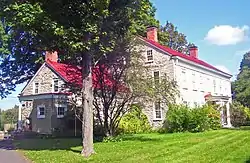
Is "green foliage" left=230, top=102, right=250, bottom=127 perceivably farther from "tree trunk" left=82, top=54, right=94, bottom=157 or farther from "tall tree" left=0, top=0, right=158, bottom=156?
"tree trunk" left=82, top=54, right=94, bottom=157

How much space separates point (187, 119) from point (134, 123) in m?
5.54

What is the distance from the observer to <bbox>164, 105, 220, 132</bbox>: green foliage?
2688cm

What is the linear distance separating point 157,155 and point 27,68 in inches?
1340

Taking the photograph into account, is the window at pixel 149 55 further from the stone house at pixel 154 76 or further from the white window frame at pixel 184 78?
the white window frame at pixel 184 78

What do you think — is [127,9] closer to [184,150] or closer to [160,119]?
[184,150]

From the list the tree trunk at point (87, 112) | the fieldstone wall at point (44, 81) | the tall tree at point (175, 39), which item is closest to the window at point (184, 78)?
the fieldstone wall at point (44, 81)

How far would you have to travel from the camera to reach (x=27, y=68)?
45.1 m

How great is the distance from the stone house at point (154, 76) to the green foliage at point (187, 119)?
9.57 feet

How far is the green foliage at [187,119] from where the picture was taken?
2688cm

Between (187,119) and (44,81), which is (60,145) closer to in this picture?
(187,119)

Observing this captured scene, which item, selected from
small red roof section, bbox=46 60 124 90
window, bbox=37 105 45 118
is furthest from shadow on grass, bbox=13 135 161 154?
window, bbox=37 105 45 118

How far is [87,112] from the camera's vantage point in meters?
16.2

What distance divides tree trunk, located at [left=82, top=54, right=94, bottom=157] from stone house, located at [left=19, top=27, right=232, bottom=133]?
1409 centimetres

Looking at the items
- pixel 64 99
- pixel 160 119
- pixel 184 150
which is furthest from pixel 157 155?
pixel 64 99
